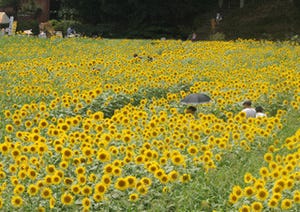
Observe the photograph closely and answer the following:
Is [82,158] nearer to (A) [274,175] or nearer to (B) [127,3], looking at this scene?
(A) [274,175]

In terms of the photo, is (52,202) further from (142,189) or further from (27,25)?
(27,25)

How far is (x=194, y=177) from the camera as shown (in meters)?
6.13

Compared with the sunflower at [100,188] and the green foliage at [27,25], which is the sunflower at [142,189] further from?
the green foliage at [27,25]

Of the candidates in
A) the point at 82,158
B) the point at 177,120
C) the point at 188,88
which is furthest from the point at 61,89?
the point at 82,158

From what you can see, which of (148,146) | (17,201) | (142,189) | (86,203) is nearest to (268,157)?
(148,146)

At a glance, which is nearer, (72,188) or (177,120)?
(72,188)

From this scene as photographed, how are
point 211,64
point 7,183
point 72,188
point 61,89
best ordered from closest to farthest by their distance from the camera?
point 72,188
point 7,183
point 61,89
point 211,64

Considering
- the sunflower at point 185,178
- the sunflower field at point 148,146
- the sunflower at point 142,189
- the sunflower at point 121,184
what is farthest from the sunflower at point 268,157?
the sunflower at point 121,184

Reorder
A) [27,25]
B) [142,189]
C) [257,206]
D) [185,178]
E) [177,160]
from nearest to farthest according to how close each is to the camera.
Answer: [257,206] < [142,189] < [185,178] < [177,160] < [27,25]

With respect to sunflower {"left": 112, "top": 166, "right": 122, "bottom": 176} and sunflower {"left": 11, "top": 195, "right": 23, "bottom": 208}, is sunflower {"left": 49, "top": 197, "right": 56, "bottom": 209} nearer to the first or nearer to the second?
sunflower {"left": 11, "top": 195, "right": 23, "bottom": 208}

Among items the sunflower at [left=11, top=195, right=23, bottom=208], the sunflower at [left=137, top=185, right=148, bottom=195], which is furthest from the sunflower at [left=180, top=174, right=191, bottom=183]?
the sunflower at [left=11, top=195, right=23, bottom=208]

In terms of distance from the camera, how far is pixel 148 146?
6332 mm

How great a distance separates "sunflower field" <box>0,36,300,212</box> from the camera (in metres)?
5.27

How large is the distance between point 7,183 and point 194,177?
2009 mm
